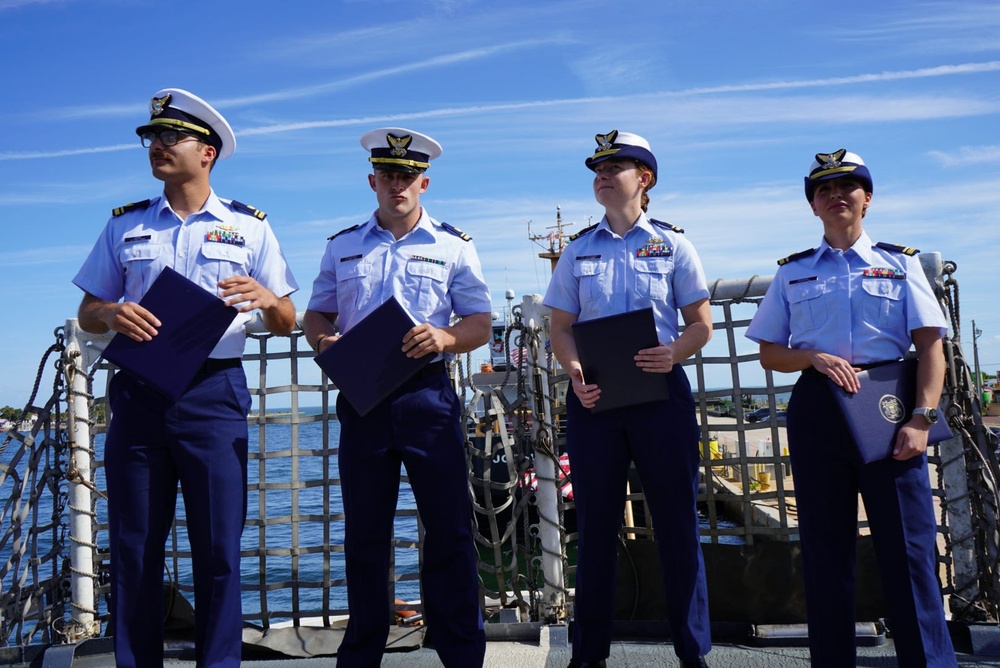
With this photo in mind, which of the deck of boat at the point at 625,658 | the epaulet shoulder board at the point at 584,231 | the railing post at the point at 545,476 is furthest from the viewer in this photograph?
the railing post at the point at 545,476

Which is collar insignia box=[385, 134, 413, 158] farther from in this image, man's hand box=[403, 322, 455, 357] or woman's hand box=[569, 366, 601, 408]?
woman's hand box=[569, 366, 601, 408]

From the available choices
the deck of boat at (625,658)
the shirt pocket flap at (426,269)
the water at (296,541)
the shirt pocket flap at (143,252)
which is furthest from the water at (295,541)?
the shirt pocket flap at (143,252)

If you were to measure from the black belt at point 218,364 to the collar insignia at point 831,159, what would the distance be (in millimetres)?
2067

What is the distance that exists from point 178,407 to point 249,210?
29.3 inches

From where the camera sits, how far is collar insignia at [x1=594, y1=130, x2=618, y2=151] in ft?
9.89

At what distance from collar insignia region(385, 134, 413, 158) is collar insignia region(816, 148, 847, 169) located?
1.39 meters

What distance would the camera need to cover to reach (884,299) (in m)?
2.83

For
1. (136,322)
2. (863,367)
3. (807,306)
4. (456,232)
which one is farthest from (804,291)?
(136,322)

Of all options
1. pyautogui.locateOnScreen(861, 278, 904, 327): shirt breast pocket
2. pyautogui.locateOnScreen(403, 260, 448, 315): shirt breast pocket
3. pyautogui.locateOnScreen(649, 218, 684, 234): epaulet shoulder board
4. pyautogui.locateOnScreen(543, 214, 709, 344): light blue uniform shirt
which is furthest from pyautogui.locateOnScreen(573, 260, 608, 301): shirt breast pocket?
pyautogui.locateOnScreen(861, 278, 904, 327): shirt breast pocket

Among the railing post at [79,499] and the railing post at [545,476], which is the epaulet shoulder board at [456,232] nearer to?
the railing post at [545,476]

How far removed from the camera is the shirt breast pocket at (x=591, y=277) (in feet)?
9.95

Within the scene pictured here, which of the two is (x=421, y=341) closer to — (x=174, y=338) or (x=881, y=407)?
(x=174, y=338)

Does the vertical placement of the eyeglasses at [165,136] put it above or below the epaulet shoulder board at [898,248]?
above

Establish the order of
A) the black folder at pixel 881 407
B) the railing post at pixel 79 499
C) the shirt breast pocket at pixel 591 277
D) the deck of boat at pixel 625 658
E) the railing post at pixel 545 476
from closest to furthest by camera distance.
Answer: the black folder at pixel 881 407, the shirt breast pocket at pixel 591 277, the deck of boat at pixel 625 658, the railing post at pixel 545 476, the railing post at pixel 79 499
